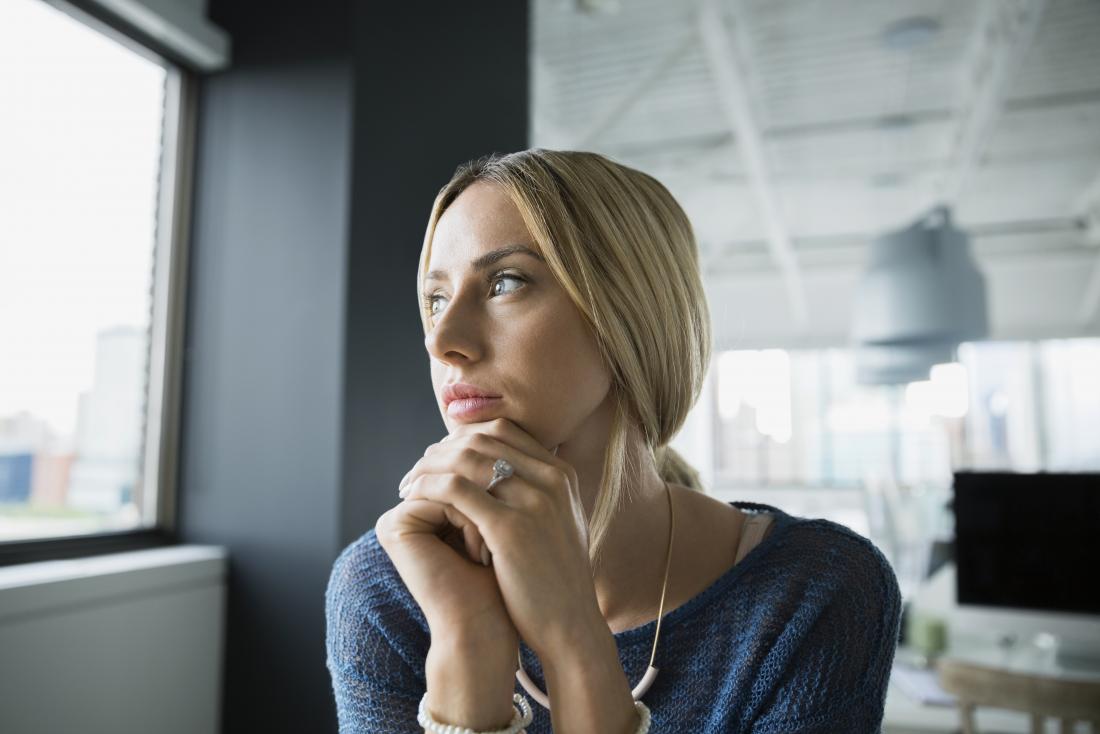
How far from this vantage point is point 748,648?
1.06 m

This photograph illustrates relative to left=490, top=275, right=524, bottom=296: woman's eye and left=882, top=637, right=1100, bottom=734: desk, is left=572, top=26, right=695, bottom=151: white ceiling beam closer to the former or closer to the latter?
left=882, top=637, right=1100, bottom=734: desk

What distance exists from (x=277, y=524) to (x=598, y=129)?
3.97 m

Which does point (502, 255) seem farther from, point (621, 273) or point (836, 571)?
point (836, 571)

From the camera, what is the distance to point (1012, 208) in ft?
29.1

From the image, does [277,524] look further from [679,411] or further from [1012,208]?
[1012,208]

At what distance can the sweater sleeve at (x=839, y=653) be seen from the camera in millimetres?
1008

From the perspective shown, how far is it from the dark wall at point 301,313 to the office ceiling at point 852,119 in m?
1.27

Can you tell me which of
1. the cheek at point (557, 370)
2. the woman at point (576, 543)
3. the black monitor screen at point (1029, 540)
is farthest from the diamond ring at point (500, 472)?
the black monitor screen at point (1029, 540)

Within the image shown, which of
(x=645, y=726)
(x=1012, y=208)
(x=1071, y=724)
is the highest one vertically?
(x=1012, y=208)

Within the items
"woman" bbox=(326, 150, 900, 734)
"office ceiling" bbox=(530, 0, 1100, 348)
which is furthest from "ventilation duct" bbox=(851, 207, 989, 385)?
"woman" bbox=(326, 150, 900, 734)

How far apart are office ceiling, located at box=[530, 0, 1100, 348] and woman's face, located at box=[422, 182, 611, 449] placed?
2539mm

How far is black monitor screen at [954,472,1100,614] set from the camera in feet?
7.08

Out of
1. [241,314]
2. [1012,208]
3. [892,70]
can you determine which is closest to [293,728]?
[241,314]

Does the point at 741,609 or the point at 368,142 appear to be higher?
the point at 368,142
